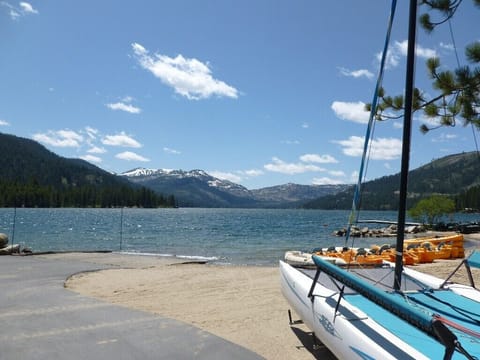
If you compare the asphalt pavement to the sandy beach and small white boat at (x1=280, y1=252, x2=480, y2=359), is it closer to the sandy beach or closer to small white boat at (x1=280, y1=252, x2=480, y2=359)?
the sandy beach

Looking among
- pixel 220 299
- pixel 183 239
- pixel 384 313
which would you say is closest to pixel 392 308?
pixel 384 313

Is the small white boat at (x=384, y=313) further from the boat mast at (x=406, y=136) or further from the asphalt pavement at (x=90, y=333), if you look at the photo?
the asphalt pavement at (x=90, y=333)

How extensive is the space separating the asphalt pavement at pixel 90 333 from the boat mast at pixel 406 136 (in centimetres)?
289

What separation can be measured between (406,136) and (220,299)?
6.28 meters

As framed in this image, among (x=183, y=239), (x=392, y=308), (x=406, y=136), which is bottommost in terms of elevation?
(x=183, y=239)

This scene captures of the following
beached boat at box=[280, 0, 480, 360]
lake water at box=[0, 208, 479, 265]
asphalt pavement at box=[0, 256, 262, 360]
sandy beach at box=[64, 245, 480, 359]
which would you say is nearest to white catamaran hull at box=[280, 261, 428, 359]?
beached boat at box=[280, 0, 480, 360]

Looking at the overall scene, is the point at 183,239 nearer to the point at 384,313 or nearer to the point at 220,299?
the point at 220,299

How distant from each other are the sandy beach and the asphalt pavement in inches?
29.3

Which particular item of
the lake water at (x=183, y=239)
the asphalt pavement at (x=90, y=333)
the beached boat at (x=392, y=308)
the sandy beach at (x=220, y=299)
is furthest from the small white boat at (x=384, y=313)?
the lake water at (x=183, y=239)

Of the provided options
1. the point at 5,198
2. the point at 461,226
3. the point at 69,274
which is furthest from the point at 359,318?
the point at 5,198

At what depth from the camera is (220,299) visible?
10.5 m

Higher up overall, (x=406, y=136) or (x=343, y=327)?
(x=406, y=136)

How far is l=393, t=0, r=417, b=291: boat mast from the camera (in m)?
6.85

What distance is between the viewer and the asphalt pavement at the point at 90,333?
18.8 feet
